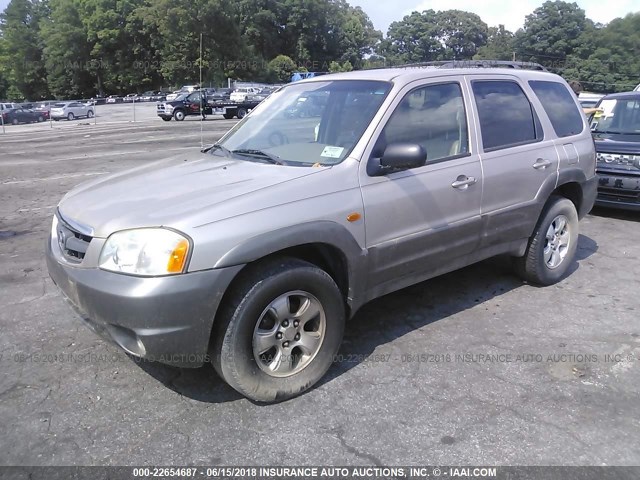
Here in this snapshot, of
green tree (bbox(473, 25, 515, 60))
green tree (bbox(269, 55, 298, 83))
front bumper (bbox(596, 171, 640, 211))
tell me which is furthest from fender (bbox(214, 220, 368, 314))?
green tree (bbox(473, 25, 515, 60))

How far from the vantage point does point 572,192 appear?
5.14 meters

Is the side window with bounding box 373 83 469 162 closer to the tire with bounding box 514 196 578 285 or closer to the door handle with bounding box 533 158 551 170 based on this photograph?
the door handle with bounding box 533 158 551 170

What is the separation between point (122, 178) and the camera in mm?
3723

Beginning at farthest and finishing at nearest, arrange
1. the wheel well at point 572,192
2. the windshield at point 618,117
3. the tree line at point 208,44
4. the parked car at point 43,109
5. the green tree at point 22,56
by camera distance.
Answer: the green tree at point 22,56 → the tree line at point 208,44 → the parked car at point 43,109 → the windshield at point 618,117 → the wheel well at point 572,192

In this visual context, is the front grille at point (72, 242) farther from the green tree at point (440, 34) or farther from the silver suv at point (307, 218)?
the green tree at point (440, 34)

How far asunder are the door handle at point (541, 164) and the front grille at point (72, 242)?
11.2ft

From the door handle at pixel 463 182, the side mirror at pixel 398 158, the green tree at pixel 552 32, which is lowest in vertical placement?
the door handle at pixel 463 182

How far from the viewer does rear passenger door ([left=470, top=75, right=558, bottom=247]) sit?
415 cm

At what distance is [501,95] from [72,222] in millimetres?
3298

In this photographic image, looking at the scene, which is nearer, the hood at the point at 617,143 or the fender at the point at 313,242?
the fender at the point at 313,242

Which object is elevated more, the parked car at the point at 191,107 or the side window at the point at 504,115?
the side window at the point at 504,115

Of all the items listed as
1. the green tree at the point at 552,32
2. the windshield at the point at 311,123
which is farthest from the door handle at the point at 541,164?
the green tree at the point at 552,32

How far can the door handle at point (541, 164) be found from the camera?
4.48 meters

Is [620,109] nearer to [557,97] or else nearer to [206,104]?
[557,97]
